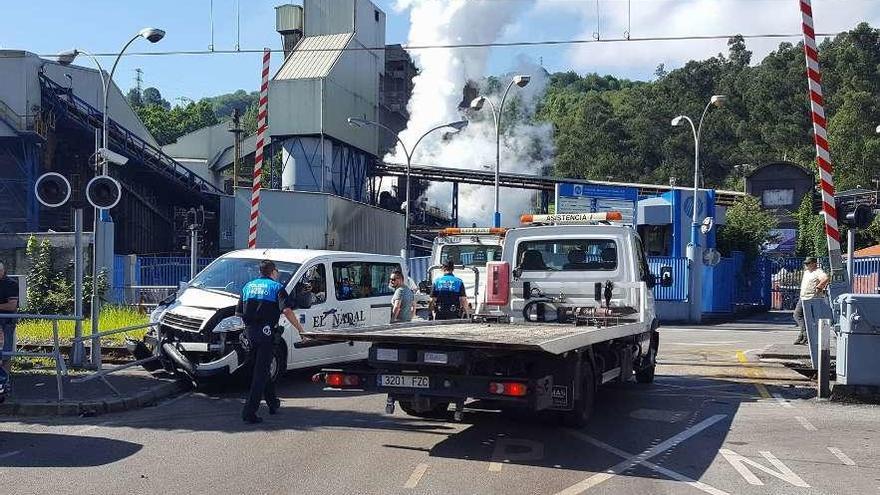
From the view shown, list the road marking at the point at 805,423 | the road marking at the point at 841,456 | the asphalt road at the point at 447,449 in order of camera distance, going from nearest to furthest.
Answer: the asphalt road at the point at 447,449 → the road marking at the point at 841,456 → the road marking at the point at 805,423

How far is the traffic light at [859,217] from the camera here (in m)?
12.4

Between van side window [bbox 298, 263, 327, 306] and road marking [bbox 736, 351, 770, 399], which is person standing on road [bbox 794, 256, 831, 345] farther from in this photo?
van side window [bbox 298, 263, 327, 306]

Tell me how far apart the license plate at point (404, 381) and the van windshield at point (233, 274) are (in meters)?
4.29

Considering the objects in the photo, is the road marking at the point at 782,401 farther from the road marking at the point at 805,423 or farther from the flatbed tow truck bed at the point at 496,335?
the flatbed tow truck bed at the point at 496,335

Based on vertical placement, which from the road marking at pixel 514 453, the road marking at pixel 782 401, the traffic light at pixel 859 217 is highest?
the traffic light at pixel 859 217

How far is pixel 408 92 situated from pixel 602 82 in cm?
5956

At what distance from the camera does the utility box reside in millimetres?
10961

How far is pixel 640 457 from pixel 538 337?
1405 millimetres

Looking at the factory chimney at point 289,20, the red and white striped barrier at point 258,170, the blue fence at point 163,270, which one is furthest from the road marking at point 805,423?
the factory chimney at point 289,20

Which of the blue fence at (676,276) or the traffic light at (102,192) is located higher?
the traffic light at (102,192)

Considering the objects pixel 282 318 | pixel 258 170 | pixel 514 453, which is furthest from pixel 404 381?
pixel 258 170

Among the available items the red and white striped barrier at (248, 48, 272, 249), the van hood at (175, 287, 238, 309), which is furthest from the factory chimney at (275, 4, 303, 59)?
the van hood at (175, 287, 238, 309)

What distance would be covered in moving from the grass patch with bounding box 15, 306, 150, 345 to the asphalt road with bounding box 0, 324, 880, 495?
5.21 m

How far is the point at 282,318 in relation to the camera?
39.7 feet
